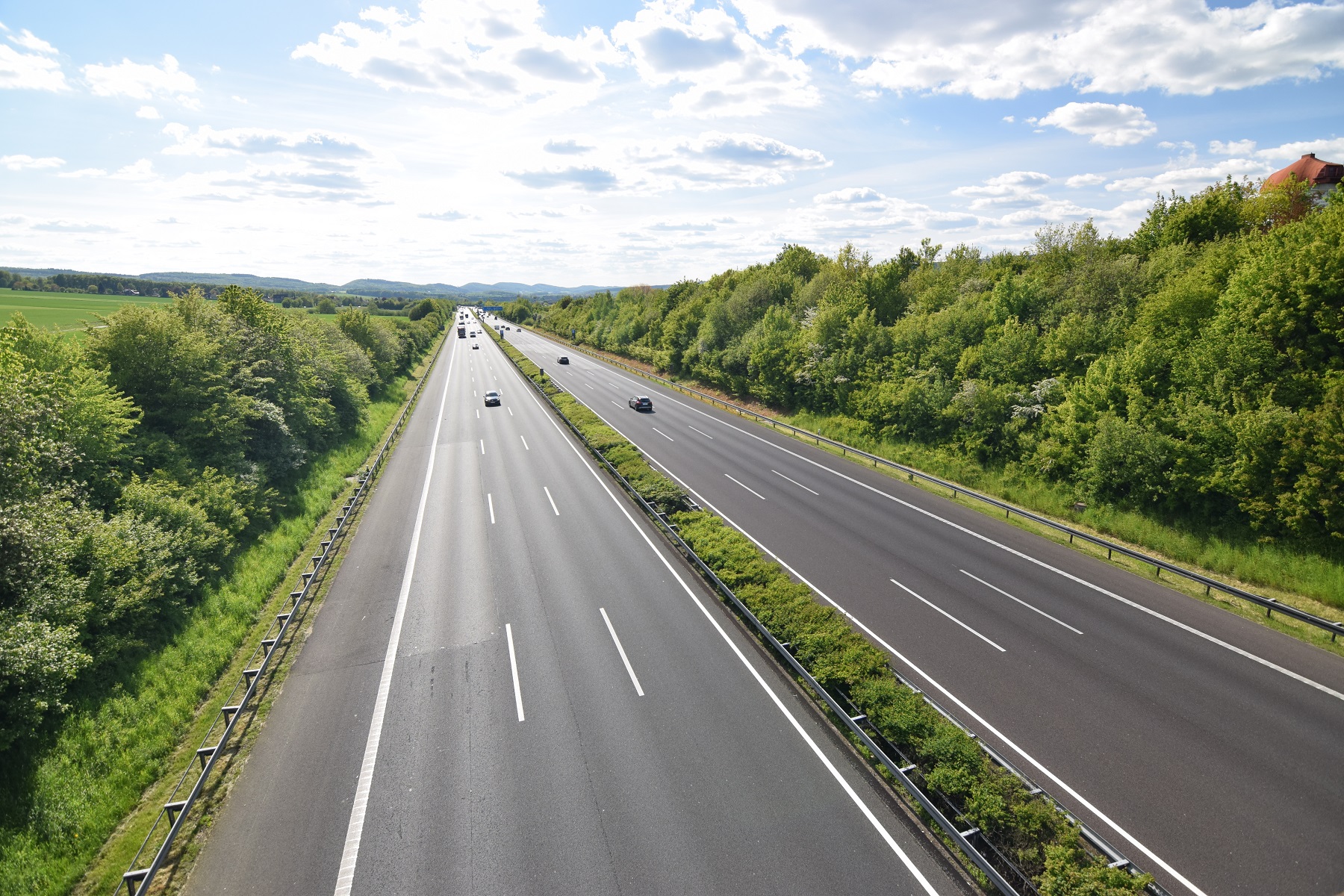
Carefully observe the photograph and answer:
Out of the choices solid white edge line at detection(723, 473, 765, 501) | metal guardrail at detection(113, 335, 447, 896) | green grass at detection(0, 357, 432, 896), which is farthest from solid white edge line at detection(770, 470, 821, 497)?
green grass at detection(0, 357, 432, 896)

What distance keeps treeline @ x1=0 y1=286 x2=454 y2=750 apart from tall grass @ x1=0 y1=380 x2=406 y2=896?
63 centimetres

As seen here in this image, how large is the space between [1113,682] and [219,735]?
2187cm

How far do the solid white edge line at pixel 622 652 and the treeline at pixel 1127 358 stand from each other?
2261 centimetres

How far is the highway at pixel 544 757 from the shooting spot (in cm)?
965

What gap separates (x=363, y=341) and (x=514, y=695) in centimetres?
5823

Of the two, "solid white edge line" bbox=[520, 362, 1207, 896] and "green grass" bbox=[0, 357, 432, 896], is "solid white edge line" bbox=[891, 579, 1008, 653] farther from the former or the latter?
"green grass" bbox=[0, 357, 432, 896]

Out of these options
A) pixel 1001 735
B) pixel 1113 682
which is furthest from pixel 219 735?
pixel 1113 682

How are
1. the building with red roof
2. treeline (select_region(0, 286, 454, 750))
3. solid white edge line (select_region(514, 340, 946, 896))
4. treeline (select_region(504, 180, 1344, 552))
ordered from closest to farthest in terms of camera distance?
solid white edge line (select_region(514, 340, 946, 896)) < treeline (select_region(0, 286, 454, 750)) < treeline (select_region(504, 180, 1344, 552)) < the building with red roof

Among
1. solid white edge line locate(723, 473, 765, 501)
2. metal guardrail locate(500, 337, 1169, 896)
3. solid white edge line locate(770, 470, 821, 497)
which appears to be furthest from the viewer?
solid white edge line locate(770, 470, 821, 497)

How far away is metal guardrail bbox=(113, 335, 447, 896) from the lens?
9.59m

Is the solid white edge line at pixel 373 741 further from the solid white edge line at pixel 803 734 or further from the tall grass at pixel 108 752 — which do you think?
the solid white edge line at pixel 803 734

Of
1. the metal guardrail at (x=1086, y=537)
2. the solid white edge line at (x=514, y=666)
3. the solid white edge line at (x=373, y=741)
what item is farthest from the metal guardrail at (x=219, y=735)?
the metal guardrail at (x=1086, y=537)

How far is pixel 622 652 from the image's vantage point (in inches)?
626

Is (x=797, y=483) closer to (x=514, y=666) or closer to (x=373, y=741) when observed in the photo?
(x=514, y=666)
